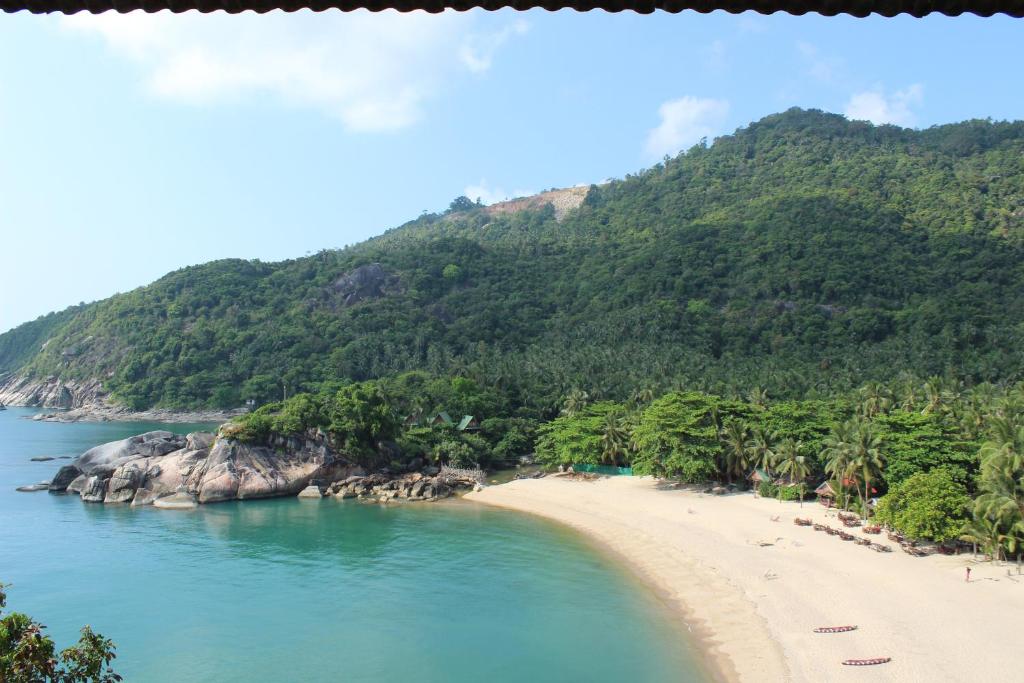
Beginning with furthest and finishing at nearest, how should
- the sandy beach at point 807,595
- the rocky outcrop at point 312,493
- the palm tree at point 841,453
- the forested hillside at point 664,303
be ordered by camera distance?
the forested hillside at point 664,303, the rocky outcrop at point 312,493, the palm tree at point 841,453, the sandy beach at point 807,595

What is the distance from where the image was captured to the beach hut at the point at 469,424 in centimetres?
6606

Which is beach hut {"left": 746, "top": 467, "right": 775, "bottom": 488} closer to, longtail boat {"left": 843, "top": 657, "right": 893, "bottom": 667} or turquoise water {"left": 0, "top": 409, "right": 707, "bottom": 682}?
turquoise water {"left": 0, "top": 409, "right": 707, "bottom": 682}

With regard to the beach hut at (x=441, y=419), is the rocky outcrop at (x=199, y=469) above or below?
below

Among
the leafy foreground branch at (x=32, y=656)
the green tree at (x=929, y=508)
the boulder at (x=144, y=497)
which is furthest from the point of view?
the boulder at (x=144, y=497)

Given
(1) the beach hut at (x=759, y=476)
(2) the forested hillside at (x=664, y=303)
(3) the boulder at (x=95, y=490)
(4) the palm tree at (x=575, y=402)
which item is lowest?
(3) the boulder at (x=95, y=490)

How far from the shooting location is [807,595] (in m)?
28.6

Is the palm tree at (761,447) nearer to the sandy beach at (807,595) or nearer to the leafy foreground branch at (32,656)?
the sandy beach at (807,595)

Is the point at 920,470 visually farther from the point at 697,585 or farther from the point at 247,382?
the point at 247,382

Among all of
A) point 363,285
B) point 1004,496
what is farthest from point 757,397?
point 363,285

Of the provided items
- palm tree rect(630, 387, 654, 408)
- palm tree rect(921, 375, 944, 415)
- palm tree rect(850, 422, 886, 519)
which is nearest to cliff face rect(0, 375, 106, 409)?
palm tree rect(630, 387, 654, 408)

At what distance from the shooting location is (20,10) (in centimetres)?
450

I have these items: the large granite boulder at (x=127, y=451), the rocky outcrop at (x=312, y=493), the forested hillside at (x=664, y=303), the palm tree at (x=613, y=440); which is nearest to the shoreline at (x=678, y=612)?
the palm tree at (x=613, y=440)

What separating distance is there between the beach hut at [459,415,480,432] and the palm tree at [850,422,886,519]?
35.1 metres

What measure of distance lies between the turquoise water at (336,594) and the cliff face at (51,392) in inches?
3268
